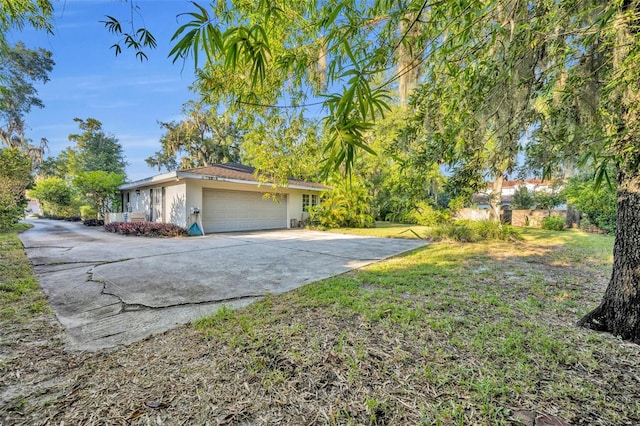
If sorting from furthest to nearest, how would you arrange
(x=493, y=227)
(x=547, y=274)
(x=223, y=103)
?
(x=493, y=227)
(x=547, y=274)
(x=223, y=103)

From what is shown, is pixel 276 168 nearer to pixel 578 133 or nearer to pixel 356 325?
pixel 356 325

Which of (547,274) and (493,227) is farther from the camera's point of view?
(493,227)

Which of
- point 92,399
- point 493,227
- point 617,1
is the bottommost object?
point 92,399

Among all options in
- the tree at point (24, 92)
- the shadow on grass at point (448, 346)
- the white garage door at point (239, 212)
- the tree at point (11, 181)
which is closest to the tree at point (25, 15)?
the shadow on grass at point (448, 346)

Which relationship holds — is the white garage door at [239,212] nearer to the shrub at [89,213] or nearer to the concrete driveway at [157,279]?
the concrete driveway at [157,279]

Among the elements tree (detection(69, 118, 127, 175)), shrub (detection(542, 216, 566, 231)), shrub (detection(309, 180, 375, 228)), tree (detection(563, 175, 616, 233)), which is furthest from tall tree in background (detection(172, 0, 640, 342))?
tree (detection(69, 118, 127, 175))

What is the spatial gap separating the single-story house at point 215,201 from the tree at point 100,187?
0.99m

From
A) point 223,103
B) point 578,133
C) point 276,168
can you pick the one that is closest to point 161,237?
point 276,168

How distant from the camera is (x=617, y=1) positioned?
1.31 m

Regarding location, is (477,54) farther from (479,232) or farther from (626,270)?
(479,232)

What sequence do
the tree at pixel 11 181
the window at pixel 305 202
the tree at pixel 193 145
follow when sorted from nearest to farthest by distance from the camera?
1. the tree at pixel 11 181
2. the window at pixel 305 202
3. the tree at pixel 193 145

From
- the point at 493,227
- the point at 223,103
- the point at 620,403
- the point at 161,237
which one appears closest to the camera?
the point at 620,403

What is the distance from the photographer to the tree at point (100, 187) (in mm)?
14180

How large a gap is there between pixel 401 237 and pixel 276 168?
7.13 meters
